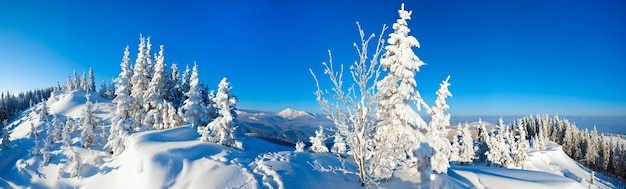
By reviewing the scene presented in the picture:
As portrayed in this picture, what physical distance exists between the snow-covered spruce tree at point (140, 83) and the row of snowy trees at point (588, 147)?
117 metres

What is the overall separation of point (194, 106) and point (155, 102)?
6.74 metres

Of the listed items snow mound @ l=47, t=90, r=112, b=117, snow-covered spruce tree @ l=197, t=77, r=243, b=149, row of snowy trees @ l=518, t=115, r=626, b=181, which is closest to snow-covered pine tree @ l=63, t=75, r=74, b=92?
snow mound @ l=47, t=90, r=112, b=117

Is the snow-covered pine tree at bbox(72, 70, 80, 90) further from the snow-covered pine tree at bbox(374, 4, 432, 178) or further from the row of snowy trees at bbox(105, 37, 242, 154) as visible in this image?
the snow-covered pine tree at bbox(374, 4, 432, 178)

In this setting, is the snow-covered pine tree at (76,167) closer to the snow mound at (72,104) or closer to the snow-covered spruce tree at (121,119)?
the snow-covered spruce tree at (121,119)

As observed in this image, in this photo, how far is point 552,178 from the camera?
896 inches

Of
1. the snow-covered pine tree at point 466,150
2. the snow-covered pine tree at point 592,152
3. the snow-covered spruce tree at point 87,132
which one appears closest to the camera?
the snow-covered spruce tree at point 87,132

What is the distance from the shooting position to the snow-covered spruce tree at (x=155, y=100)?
36688mm

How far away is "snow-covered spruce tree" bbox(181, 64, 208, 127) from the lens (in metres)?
33.8

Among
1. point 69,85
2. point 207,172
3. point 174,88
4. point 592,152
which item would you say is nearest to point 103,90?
point 69,85

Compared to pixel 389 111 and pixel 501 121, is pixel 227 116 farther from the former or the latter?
pixel 501 121

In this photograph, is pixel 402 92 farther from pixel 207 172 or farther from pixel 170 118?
pixel 170 118

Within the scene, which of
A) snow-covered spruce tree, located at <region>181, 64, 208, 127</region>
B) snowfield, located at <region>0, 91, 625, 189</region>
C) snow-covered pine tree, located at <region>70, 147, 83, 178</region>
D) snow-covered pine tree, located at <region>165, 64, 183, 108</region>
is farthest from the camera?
snow-covered pine tree, located at <region>165, 64, 183, 108</region>

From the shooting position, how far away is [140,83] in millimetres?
38500

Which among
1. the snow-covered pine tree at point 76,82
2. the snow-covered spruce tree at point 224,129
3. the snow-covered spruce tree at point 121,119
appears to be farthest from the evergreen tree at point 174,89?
the snow-covered pine tree at point 76,82
